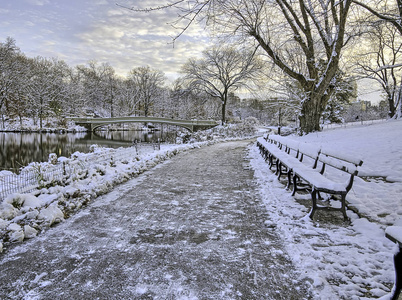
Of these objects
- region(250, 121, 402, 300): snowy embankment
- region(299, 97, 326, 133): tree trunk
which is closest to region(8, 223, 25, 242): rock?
region(250, 121, 402, 300): snowy embankment

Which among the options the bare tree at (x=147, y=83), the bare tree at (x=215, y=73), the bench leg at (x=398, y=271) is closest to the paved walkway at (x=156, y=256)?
the bench leg at (x=398, y=271)

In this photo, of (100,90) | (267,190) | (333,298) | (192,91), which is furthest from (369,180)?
(100,90)

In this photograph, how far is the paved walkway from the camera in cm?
216

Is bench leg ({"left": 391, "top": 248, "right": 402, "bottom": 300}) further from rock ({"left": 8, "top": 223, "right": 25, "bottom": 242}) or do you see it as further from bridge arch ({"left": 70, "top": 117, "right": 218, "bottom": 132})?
bridge arch ({"left": 70, "top": 117, "right": 218, "bottom": 132})

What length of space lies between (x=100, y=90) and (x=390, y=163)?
206ft

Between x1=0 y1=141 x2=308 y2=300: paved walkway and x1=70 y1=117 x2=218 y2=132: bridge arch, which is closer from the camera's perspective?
x1=0 y1=141 x2=308 y2=300: paved walkway

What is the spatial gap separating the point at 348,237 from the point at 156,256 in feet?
7.93

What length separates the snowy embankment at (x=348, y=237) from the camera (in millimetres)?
2230

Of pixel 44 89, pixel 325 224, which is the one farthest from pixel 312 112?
pixel 44 89

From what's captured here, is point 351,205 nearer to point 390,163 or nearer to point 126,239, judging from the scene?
point 390,163

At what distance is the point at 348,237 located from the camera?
10.2 feet

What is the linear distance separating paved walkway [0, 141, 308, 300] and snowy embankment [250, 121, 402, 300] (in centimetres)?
23

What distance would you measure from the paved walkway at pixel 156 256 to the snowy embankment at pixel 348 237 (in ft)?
0.74

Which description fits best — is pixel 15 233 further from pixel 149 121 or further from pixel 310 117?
pixel 149 121
